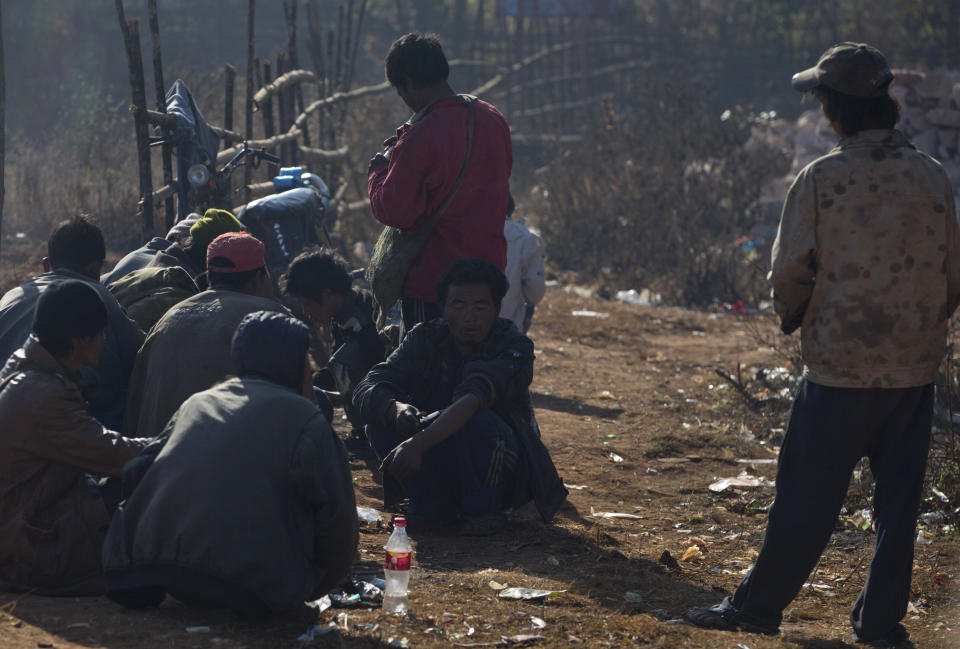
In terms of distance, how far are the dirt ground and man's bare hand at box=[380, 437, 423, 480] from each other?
0.29 m

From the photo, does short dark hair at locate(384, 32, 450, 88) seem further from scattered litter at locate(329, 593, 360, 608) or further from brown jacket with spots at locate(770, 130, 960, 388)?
scattered litter at locate(329, 593, 360, 608)

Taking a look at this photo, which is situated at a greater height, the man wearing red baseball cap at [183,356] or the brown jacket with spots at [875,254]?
the brown jacket with spots at [875,254]

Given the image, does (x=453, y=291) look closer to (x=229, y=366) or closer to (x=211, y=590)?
(x=229, y=366)

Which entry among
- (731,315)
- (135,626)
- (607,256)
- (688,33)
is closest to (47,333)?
(135,626)

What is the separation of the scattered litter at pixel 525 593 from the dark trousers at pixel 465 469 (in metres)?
0.71

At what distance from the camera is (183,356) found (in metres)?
3.91

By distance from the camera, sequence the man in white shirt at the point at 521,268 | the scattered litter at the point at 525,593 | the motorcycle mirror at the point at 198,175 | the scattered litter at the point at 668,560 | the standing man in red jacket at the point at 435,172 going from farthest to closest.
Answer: the man in white shirt at the point at 521,268, the motorcycle mirror at the point at 198,175, the standing man in red jacket at the point at 435,172, the scattered litter at the point at 668,560, the scattered litter at the point at 525,593

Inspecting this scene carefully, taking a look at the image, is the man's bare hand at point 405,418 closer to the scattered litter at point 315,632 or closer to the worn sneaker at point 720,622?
the scattered litter at point 315,632

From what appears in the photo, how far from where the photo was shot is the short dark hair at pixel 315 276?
5.18m

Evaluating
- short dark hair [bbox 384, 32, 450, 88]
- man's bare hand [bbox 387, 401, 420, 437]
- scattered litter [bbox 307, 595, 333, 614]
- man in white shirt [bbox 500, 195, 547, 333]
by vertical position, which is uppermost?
short dark hair [bbox 384, 32, 450, 88]

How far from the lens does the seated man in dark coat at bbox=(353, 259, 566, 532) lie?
4.22 meters

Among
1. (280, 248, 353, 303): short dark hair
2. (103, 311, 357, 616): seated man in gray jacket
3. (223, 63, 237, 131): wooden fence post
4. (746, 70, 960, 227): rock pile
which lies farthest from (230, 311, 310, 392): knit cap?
(746, 70, 960, 227): rock pile

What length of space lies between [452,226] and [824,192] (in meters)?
1.92

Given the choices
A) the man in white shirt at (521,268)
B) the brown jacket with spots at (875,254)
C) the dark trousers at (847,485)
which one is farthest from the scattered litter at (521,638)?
the man in white shirt at (521,268)
